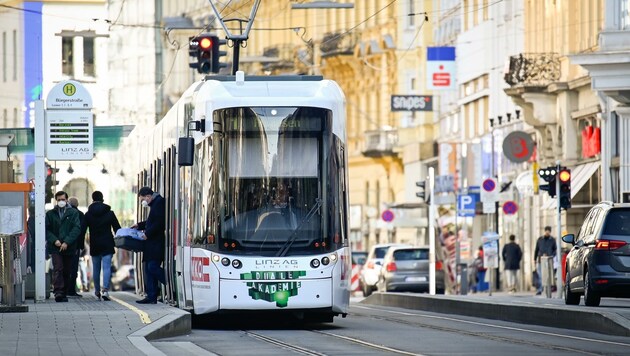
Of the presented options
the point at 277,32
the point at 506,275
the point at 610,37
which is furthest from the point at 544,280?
the point at 277,32

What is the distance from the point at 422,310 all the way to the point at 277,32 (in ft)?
196

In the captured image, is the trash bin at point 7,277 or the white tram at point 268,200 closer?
the white tram at point 268,200

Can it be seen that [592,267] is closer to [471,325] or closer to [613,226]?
[613,226]

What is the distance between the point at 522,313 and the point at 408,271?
22873 mm

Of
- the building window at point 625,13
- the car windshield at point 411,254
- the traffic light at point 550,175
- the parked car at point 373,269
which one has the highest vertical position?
the building window at point 625,13

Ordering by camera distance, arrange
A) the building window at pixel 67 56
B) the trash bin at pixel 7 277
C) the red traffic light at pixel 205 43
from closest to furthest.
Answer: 1. the trash bin at pixel 7 277
2. the red traffic light at pixel 205 43
3. the building window at pixel 67 56

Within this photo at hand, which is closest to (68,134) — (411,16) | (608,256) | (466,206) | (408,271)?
(608,256)

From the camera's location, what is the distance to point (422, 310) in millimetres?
39250

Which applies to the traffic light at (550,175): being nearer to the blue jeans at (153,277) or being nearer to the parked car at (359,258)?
the blue jeans at (153,277)

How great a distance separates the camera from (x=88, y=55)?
68.6 metres

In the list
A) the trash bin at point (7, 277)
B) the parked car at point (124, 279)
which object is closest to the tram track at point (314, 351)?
the trash bin at point (7, 277)

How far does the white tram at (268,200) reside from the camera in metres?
26.1

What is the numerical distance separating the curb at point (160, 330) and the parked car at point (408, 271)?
27.5 metres

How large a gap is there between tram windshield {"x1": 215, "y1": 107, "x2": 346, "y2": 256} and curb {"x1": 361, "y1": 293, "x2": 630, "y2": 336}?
3.61 metres
